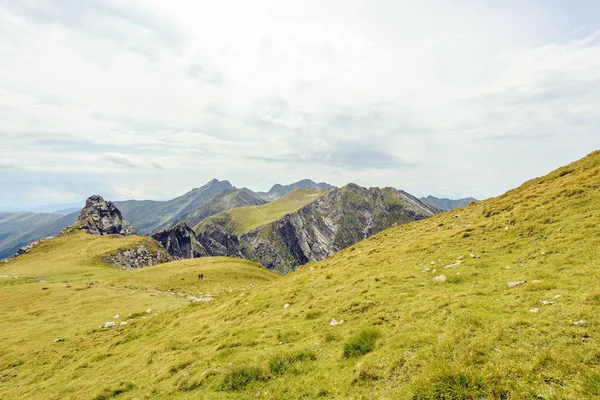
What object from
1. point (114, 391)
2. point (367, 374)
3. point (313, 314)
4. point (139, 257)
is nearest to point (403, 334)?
point (367, 374)

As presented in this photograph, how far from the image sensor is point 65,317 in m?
43.3

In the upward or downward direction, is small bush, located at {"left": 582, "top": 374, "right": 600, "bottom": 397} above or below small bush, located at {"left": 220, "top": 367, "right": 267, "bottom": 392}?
above

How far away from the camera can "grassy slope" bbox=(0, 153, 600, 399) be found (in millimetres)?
9617

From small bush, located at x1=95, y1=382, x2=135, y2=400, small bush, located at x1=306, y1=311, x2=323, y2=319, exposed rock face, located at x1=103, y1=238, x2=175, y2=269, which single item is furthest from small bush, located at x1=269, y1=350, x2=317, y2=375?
exposed rock face, located at x1=103, y1=238, x2=175, y2=269

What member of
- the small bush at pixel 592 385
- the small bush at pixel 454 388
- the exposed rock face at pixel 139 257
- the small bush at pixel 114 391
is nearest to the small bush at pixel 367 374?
the small bush at pixel 454 388

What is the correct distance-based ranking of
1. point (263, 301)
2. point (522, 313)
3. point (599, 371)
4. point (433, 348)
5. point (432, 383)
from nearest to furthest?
point (599, 371)
point (432, 383)
point (433, 348)
point (522, 313)
point (263, 301)

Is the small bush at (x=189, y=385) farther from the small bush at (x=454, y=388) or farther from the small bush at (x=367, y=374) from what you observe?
the small bush at (x=454, y=388)

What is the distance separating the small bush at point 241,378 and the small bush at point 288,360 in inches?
25.4

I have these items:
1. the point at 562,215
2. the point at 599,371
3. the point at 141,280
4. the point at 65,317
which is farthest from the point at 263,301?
the point at 141,280

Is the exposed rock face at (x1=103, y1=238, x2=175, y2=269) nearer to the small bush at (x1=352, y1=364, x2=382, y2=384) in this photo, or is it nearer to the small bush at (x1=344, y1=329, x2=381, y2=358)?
the small bush at (x1=344, y1=329, x2=381, y2=358)

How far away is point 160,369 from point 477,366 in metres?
17.9

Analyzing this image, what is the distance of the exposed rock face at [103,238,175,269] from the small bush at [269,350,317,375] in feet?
362

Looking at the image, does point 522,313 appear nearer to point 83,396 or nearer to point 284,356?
point 284,356

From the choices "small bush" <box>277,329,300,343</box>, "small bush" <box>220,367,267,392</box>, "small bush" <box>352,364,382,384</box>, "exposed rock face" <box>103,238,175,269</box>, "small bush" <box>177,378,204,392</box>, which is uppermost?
"small bush" <box>352,364,382,384</box>
